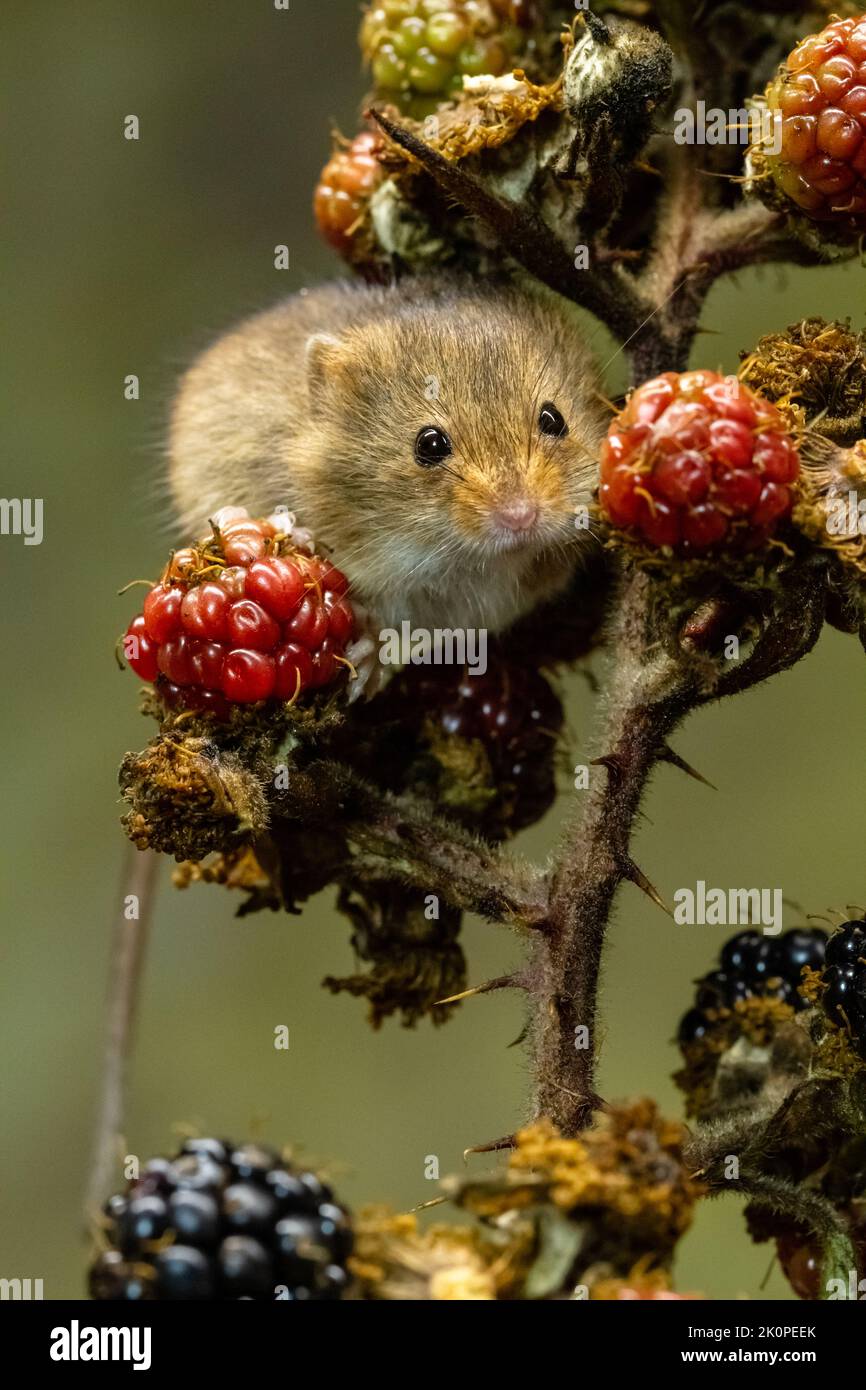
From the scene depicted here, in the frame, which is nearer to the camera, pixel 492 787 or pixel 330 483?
pixel 492 787

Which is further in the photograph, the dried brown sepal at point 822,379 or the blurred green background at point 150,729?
the blurred green background at point 150,729

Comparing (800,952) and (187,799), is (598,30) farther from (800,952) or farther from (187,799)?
(800,952)

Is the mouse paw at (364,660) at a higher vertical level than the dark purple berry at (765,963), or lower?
higher

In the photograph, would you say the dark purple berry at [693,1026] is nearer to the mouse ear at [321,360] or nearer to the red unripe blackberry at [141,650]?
the red unripe blackberry at [141,650]

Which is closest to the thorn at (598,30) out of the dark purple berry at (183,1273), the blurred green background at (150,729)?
the dark purple berry at (183,1273)

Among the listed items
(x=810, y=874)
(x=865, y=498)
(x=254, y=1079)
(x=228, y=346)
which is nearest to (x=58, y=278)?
(x=228, y=346)

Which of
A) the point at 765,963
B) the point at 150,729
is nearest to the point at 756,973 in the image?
the point at 765,963

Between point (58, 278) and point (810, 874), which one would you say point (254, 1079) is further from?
point (58, 278)
